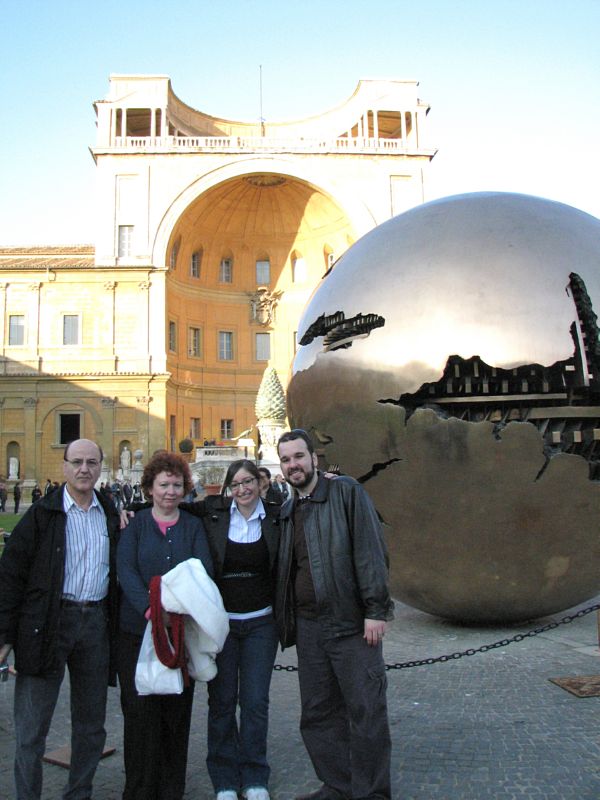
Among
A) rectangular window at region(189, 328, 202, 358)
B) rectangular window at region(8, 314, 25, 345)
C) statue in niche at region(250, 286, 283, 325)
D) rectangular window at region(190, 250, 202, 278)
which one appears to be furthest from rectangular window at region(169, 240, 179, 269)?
rectangular window at region(8, 314, 25, 345)

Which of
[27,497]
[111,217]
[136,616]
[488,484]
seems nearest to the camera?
[136,616]

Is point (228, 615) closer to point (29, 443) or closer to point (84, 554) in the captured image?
point (84, 554)

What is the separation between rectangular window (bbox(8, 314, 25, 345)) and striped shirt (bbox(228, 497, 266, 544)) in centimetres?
3783

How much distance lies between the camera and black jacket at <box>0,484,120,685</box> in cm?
341

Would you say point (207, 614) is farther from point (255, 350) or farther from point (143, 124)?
point (143, 124)

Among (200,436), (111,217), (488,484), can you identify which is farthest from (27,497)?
(488,484)

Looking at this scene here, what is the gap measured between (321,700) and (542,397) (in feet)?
9.68

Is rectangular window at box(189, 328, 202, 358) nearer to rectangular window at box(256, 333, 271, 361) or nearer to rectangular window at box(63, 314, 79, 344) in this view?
rectangular window at box(256, 333, 271, 361)

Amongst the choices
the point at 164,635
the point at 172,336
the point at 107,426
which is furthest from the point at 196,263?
the point at 164,635

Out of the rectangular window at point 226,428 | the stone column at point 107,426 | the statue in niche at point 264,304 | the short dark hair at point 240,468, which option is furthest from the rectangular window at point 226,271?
the short dark hair at point 240,468

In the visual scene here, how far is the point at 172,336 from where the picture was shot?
40656 millimetres

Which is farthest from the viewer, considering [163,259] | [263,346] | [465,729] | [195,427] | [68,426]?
[263,346]

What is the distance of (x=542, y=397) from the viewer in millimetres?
5367

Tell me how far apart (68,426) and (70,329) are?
213 inches
